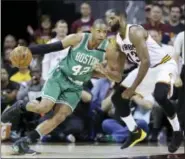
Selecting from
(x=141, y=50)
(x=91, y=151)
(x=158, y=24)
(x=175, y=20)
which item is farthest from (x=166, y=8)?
(x=141, y=50)

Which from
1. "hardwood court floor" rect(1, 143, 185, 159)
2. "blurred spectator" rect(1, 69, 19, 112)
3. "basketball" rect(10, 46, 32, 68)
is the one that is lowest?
"hardwood court floor" rect(1, 143, 185, 159)

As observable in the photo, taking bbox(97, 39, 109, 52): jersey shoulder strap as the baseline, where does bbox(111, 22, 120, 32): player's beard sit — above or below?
above

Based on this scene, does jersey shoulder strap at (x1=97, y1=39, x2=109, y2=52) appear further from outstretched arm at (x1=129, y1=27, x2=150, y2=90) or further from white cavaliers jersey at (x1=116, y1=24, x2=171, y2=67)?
outstretched arm at (x1=129, y1=27, x2=150, y2=90)

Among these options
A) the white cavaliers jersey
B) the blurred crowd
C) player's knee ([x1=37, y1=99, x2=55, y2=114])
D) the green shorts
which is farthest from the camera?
the blurred crowd

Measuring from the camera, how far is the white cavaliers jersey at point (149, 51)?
6.64 meters

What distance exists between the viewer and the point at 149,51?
22.9 feet

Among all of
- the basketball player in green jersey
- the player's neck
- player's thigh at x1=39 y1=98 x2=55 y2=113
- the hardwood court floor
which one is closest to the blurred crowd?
the hardwood court floor

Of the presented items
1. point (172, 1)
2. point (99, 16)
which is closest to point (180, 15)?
point (172, 1)

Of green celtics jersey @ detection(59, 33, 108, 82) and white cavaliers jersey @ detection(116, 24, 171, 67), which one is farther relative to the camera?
green celtics jersey @ detection(59, 33, 108, 82)

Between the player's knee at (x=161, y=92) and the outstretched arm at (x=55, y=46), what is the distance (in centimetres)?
120

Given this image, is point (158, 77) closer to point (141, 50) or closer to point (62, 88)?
point (141, 50)

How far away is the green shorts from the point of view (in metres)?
7.21

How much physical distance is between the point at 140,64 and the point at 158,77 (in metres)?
0.46

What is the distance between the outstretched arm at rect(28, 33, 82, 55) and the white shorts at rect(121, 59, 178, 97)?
0.82 meters
